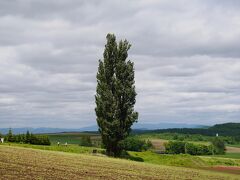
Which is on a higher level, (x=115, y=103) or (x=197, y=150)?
(x=115, y=103)

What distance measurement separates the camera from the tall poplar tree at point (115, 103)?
245ft

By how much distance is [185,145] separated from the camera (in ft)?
531

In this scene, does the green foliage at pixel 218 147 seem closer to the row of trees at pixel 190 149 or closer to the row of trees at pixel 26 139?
the row of trees at pixel 190 149

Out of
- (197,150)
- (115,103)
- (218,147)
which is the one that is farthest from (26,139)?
(218,147)

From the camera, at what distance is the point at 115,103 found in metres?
74.9

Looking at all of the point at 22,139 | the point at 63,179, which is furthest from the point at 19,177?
the point at 22,139

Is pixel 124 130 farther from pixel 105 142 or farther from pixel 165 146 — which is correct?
pixel 165 146

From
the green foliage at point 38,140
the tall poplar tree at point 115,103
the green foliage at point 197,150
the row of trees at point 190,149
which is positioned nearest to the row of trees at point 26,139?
the green foliage at point 38,140

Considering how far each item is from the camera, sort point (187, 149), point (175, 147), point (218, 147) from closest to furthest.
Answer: point (187, 149) → point (175, 147) → point (218, 147)

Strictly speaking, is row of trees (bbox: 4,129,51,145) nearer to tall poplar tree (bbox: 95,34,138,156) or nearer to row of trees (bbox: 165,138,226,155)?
tall poplar tree (bbox: 95,34,138,156)

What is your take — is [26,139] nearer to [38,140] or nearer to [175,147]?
[38,140]

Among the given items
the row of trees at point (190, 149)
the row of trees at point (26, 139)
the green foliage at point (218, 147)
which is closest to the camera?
the row of trees at point (26, 139)

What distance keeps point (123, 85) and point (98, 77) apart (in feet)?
17.3

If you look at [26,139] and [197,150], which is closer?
[26,139]
